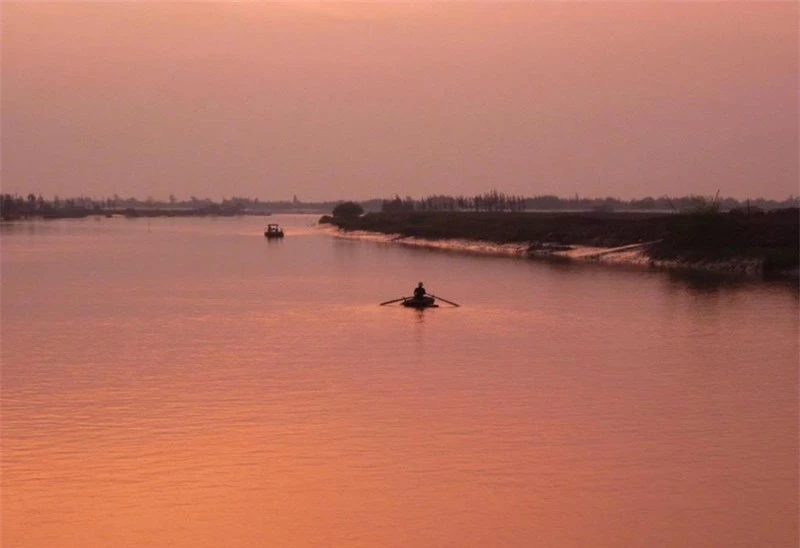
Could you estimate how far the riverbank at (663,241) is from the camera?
184 ft

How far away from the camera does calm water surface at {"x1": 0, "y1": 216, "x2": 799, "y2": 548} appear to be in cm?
1328

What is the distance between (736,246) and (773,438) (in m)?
43.6

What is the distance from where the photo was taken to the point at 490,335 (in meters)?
30.9

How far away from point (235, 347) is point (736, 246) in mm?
38449

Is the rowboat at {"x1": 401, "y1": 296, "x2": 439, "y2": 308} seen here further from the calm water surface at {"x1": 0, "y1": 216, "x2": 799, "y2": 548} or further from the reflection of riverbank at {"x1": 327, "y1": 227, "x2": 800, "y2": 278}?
the reflection of riverbank at {"x1": 327, "y1": 227, "x2": 800, "y2": 278}

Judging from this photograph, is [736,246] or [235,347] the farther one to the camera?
[736,246]

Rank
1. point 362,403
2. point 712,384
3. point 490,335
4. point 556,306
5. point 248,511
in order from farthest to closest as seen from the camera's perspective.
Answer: point 556,306 → point 490,335 → point 712,384 → point 362,403 → point 248,511

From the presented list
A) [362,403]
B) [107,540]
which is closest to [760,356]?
[362,403]

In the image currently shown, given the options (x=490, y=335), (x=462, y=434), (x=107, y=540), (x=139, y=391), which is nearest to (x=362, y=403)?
(x=462, y=434)

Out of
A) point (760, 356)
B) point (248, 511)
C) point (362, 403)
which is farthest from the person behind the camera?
point (760, 356)

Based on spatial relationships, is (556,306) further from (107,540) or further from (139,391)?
(107,540)

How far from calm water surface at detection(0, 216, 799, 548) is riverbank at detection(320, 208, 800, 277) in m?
17.6

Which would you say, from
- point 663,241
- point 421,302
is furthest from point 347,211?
point 421,302

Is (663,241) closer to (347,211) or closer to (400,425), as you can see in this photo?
(400,425)
